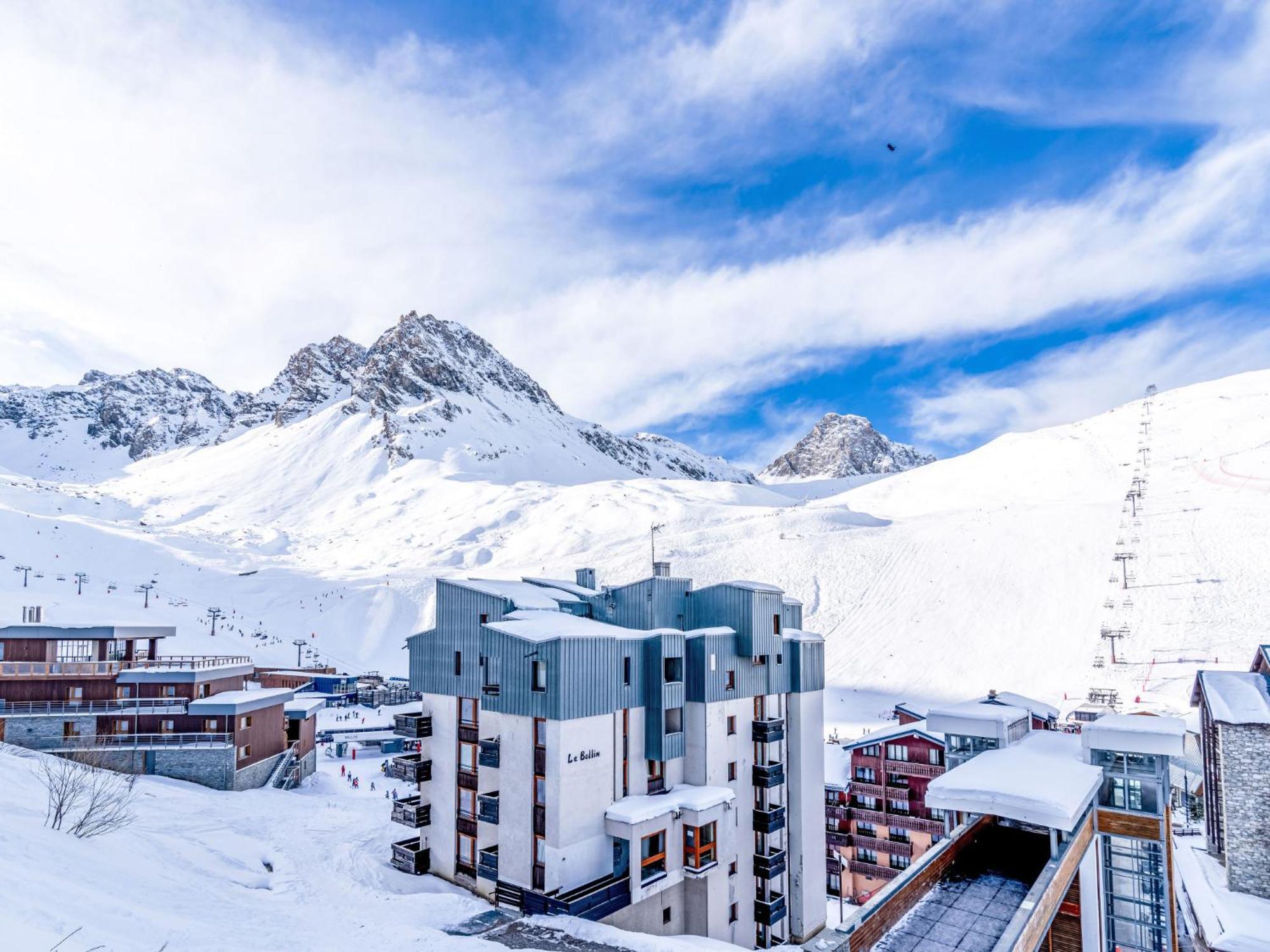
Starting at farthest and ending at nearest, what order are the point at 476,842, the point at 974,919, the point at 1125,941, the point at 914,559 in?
the point at 914,559 → the point at 476,842 → the point at 1125,941 → the point at 974,919

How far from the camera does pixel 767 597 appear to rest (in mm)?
26859

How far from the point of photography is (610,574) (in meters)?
87.9

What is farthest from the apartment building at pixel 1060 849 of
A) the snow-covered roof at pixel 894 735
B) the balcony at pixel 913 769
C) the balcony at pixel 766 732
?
the balcony at pixel 913 769

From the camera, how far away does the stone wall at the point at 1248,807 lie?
70.1 ft

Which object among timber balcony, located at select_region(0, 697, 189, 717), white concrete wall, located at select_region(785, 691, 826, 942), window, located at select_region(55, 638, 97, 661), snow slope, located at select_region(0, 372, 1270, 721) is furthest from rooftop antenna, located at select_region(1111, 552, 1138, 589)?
window, located at select_region(55, 638, 97, 661)

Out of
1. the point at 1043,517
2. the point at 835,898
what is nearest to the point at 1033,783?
the point at 835,898

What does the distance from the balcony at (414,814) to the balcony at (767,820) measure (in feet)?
38.1

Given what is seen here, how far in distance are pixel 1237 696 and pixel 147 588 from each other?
86.7 metres

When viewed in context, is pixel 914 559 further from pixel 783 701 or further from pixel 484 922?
pixel 484 922

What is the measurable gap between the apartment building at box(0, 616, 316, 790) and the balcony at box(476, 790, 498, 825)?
1854 centimetres

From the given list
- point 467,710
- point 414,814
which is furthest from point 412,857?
point 467,710

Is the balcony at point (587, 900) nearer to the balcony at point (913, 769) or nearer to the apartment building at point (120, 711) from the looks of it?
the balcony at point (913, 769)

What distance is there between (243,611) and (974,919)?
88.4m

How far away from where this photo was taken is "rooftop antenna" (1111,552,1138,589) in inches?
2623
